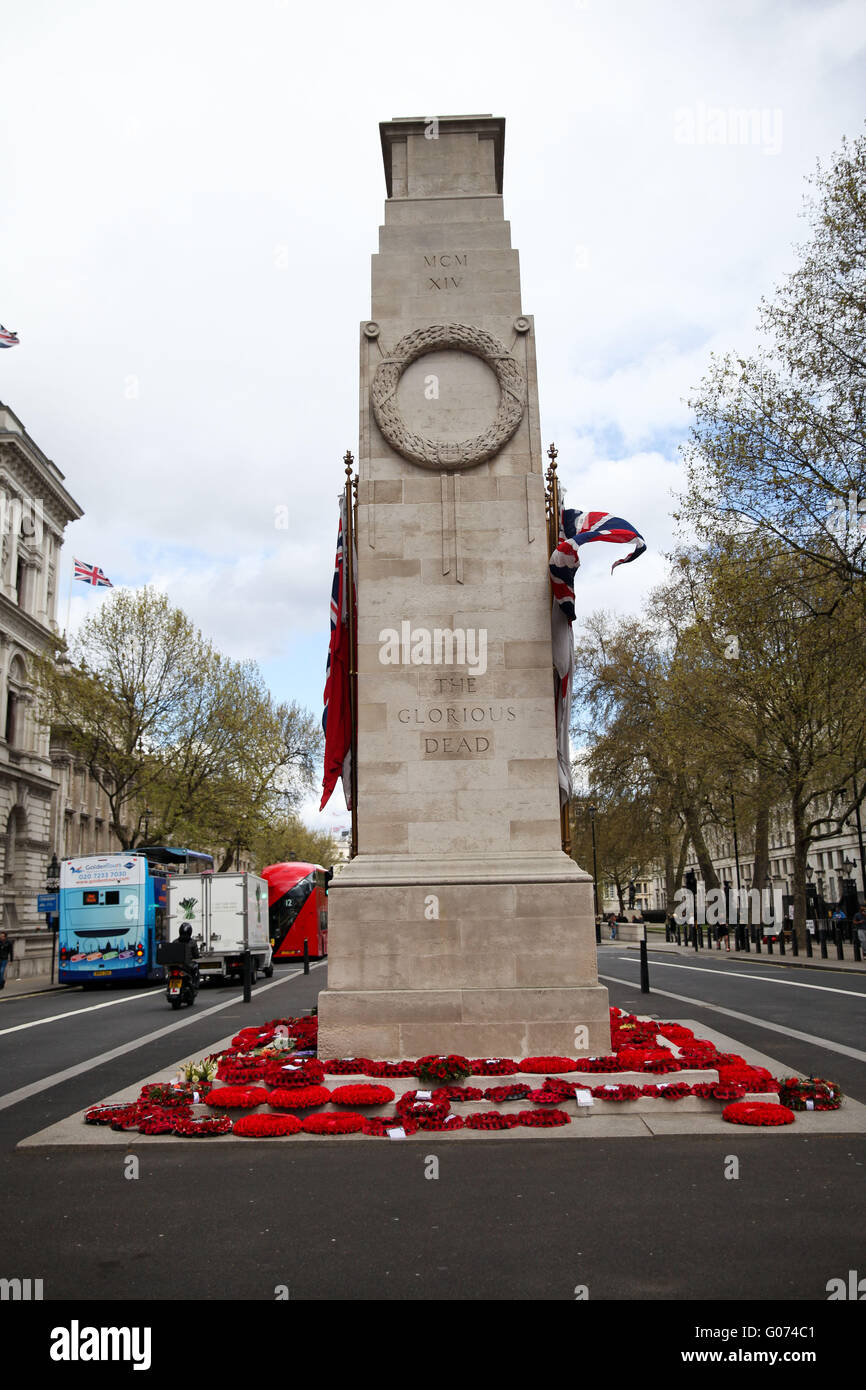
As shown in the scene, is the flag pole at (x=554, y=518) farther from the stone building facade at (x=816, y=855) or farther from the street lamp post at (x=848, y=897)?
the stone building facade at (x=816, y=855)

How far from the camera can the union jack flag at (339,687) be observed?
1204 centimetres

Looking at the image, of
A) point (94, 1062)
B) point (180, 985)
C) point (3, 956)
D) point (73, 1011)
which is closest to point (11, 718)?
point (3, 956)

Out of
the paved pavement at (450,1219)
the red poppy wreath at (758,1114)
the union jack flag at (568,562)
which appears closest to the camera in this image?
the paved pavement at (450,1219)

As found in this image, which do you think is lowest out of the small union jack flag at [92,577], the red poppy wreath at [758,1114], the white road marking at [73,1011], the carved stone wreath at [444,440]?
the white road marking at [73,1011]

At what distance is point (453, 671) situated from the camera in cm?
1114

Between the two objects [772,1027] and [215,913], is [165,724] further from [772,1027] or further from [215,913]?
[772,1027]

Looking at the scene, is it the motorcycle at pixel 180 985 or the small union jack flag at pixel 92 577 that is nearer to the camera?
the motorcycle at pixel 180 985

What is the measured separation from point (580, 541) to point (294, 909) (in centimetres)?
3555

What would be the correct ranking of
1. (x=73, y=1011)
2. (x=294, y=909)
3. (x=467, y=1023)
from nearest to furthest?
(x=467, y=1023) → (x=73, y=1011) → (x=294, y=909)

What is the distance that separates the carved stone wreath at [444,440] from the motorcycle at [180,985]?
13.7 m

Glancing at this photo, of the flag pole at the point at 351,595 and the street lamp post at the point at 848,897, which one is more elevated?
the flag pole at the point at 351,595

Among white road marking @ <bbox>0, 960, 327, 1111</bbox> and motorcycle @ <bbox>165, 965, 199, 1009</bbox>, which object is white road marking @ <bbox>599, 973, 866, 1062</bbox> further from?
motorcycle @ <bbox>165, 965, 199, 1009</bbox>

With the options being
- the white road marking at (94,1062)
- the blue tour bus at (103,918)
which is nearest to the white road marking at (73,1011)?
the blue tour bus at (103,918)

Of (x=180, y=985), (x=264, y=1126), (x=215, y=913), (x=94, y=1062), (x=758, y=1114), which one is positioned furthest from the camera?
(x=215, y=913)
